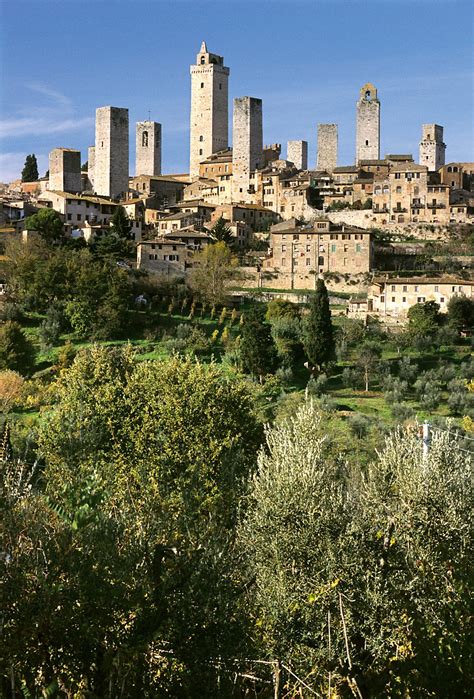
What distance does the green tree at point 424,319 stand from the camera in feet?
156

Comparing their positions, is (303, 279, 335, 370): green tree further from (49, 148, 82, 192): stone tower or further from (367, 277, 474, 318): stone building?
(49, 148, 82, 192): stone tower

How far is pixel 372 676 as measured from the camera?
31.3ft

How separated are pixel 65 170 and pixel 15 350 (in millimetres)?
33724

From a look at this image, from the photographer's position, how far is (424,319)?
4784 centimetres

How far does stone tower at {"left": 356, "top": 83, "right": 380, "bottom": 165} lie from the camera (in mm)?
77562

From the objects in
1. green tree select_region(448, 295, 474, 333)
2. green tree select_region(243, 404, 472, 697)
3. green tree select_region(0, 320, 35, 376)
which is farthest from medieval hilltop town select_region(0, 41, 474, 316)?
green tree select_region(243, 404, 472, 697)

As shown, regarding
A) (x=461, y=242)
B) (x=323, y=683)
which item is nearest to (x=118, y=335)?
(x=461, y=242)

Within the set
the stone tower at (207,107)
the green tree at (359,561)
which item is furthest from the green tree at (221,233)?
the green tree at (359,561)

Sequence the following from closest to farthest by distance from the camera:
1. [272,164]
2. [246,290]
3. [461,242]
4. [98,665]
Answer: [98,665]
[246,290]
[461,242]
[272,164]

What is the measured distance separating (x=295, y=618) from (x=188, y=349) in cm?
3398

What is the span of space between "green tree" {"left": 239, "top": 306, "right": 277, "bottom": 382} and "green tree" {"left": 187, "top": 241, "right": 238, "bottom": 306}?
1028 cm

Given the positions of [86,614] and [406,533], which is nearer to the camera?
[86,614]

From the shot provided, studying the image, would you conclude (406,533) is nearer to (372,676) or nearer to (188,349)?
(372,676)

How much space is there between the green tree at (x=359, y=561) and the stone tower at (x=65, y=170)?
6324cm
